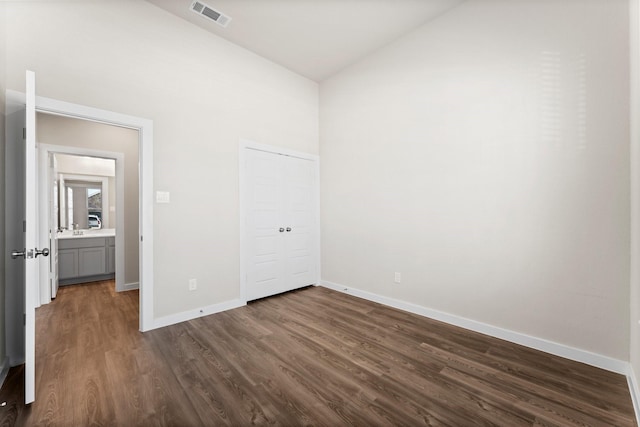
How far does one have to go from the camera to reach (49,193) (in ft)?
12.7

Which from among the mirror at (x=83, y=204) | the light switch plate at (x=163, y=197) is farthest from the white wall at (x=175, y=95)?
the mirror at (x=83, y=204)

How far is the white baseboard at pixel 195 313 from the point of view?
9.22 feet

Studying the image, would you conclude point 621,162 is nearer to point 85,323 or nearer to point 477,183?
point 477,183

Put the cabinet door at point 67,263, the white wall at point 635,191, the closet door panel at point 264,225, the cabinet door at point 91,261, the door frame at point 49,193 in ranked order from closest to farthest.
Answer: the white wall at point 635,191
the door frame at point 49,193
the closet door panel at point 264,225
the cabinet door at point 67,263
the cabinet door at point 91,261

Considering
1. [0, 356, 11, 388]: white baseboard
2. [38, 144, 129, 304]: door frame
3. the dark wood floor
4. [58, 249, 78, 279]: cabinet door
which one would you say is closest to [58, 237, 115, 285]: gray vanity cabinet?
[58, 249, 78, 279]: cabinet door

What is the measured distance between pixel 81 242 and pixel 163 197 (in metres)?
3.05

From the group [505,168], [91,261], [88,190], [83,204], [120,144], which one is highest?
[120,144]

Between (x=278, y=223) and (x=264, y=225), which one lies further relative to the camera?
(x=278, y=223)

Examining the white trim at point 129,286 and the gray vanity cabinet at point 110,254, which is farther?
the gray vanity cabinet at point 110,254

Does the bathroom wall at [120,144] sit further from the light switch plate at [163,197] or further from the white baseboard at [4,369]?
the white baseboard at [4,369]

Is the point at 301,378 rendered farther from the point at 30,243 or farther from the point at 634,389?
the point at 634,389

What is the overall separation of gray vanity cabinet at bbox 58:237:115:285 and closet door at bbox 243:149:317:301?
3.15 metres

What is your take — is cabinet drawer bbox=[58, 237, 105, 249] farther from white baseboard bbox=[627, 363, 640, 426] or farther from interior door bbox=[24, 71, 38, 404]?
white baseboard bbox=[627, 363, 640, 426]

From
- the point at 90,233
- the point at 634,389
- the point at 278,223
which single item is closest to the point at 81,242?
the point at 90,233
